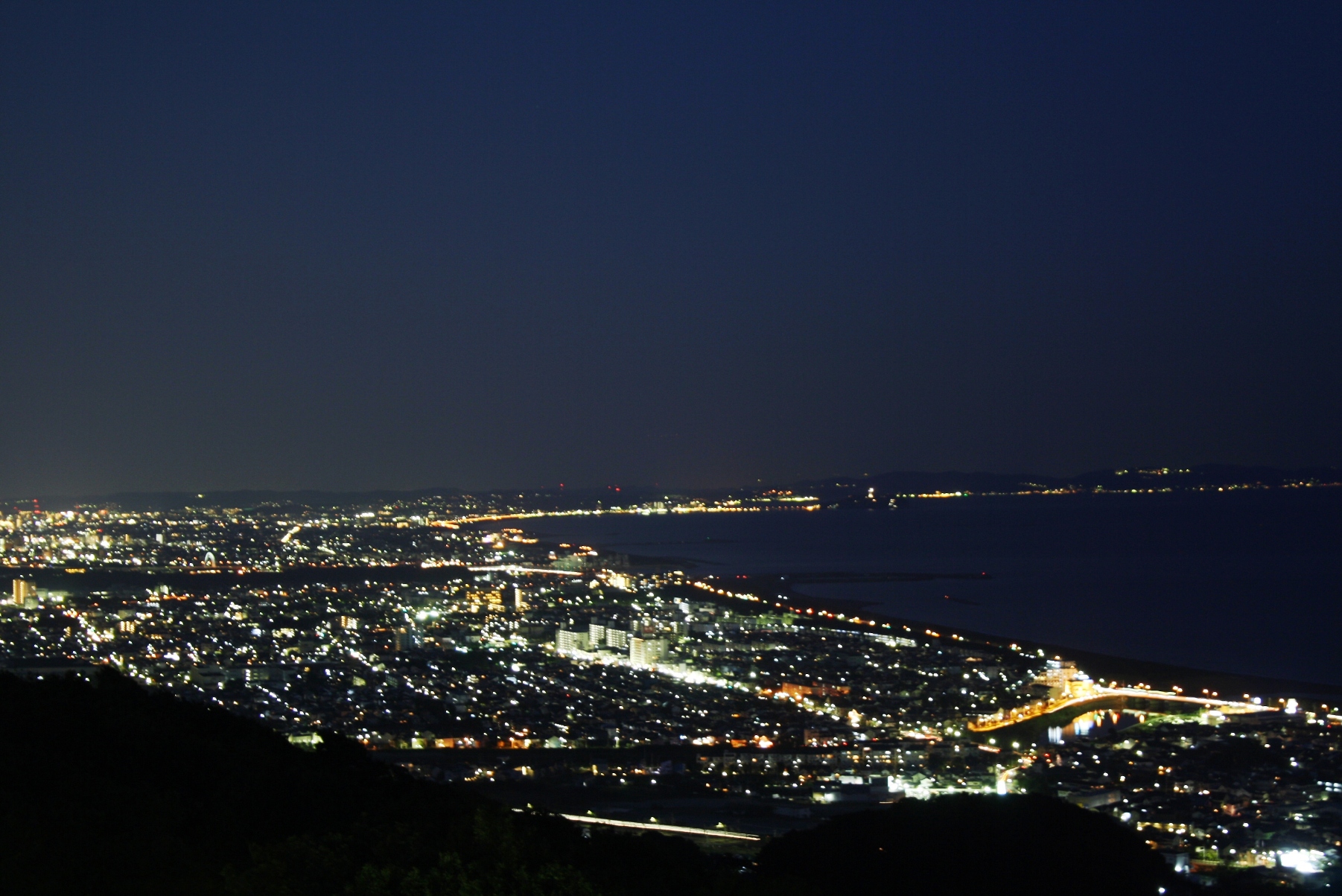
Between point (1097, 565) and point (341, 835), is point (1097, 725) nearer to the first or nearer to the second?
point (341, 835)

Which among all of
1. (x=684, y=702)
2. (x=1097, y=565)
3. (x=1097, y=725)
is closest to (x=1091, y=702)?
(x=1097, y=725)

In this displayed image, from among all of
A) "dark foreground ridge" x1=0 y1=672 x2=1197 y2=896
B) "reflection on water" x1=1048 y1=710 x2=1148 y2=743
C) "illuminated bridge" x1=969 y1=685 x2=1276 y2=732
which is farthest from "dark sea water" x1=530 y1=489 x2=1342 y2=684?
"dark foreground ridge" x1=0 y1=672 x2=1197 y2=896

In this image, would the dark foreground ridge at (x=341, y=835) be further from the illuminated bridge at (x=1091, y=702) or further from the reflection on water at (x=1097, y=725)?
the illuminated bridge at (x=1091, y=702)

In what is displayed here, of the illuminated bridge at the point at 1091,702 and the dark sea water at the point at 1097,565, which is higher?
the illuminated bridge at the point at 1091,702

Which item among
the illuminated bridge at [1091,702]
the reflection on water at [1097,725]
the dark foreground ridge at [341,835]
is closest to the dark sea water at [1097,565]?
the illuminated bridge at [1091,702]

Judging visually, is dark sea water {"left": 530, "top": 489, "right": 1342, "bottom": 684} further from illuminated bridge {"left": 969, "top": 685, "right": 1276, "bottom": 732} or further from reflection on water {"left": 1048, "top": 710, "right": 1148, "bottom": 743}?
reflection on water {"left": 1048, "top": 710, "right": 1148, "bottom": 743}
